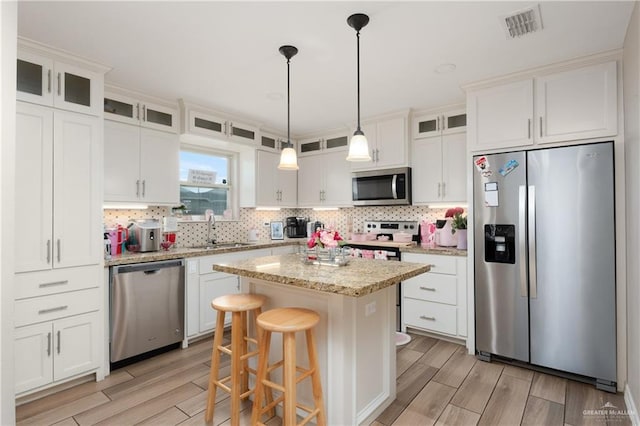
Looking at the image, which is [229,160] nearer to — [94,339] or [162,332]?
[162,332]

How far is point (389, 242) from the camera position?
12.6 feet

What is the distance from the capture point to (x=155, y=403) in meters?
2.27

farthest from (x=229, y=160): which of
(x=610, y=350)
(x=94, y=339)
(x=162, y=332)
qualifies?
(x=610, y=350)

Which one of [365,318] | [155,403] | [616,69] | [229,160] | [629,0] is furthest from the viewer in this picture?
[229,160]

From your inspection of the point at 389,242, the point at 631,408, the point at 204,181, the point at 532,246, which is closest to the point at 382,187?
the point at 389,242

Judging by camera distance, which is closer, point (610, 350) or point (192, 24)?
point (192, 24)

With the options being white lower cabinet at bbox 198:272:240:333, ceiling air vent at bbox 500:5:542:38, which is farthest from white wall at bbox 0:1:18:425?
ceiling air vent at bbox 500:5:542:38

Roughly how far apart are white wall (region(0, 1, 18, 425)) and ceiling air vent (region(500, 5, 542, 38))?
8.25 ft

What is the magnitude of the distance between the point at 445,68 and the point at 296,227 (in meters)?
2.95

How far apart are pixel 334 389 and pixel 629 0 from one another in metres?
2.76

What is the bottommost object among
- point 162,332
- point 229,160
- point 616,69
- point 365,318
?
point 162,332

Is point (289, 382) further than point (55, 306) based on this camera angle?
No

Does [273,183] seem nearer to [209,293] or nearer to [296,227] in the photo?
[296,227]

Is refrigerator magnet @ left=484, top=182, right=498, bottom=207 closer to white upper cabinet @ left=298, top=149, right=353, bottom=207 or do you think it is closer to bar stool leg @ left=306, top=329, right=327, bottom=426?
white upper cabinet @ left=298, top=149, right=353, bottom=207
